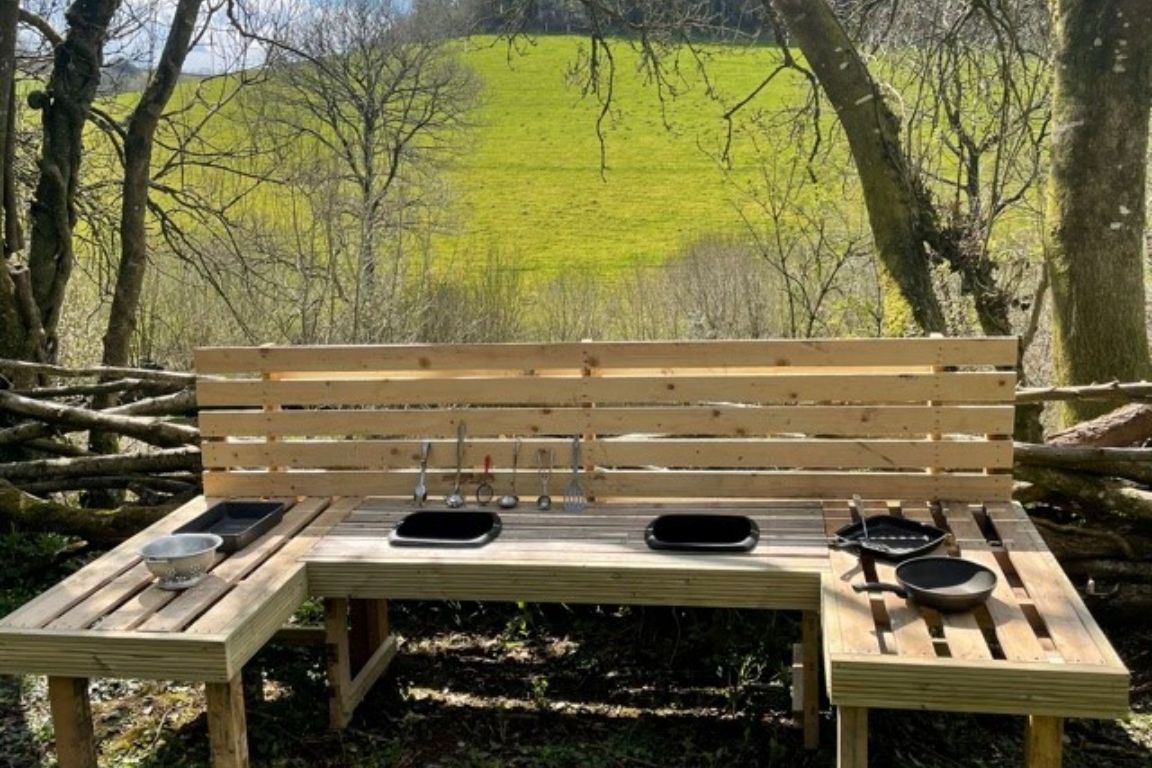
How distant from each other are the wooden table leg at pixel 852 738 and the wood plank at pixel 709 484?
3.95 ft

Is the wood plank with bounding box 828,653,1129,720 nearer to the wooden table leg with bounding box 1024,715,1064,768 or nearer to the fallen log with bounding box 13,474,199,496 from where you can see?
the wooden table leg with bounding box 1024,715,1064,768

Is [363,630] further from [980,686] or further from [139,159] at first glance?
[139,159]

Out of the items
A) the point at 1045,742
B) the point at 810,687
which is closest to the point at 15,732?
the point at 810,687

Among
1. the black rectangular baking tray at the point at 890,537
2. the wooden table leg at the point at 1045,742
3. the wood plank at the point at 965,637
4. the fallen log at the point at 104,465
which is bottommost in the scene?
the wooden table leg at the point at 1045,742

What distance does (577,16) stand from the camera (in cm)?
765

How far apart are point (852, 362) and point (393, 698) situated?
80.4 inches

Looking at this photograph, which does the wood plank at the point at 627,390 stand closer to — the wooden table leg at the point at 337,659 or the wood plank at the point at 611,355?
the wood plank at the point at 611,355

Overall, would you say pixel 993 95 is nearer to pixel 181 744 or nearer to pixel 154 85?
pixel 154 85

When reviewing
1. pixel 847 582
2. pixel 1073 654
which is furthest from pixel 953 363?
pixel 1073 654

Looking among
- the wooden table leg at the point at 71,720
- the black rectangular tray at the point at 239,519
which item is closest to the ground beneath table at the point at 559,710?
the wooden table leg at the point at 71,720

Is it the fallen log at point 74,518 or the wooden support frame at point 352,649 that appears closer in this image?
the wooden support frame at point 352,649

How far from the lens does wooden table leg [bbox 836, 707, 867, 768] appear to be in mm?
2725

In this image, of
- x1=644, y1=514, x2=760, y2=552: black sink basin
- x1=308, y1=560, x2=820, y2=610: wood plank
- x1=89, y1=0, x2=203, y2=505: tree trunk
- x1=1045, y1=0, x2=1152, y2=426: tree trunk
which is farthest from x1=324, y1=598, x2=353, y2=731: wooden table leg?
x1=89, y1=0, x2=203, y2=505: tree trunk

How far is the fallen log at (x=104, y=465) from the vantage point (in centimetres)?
478
